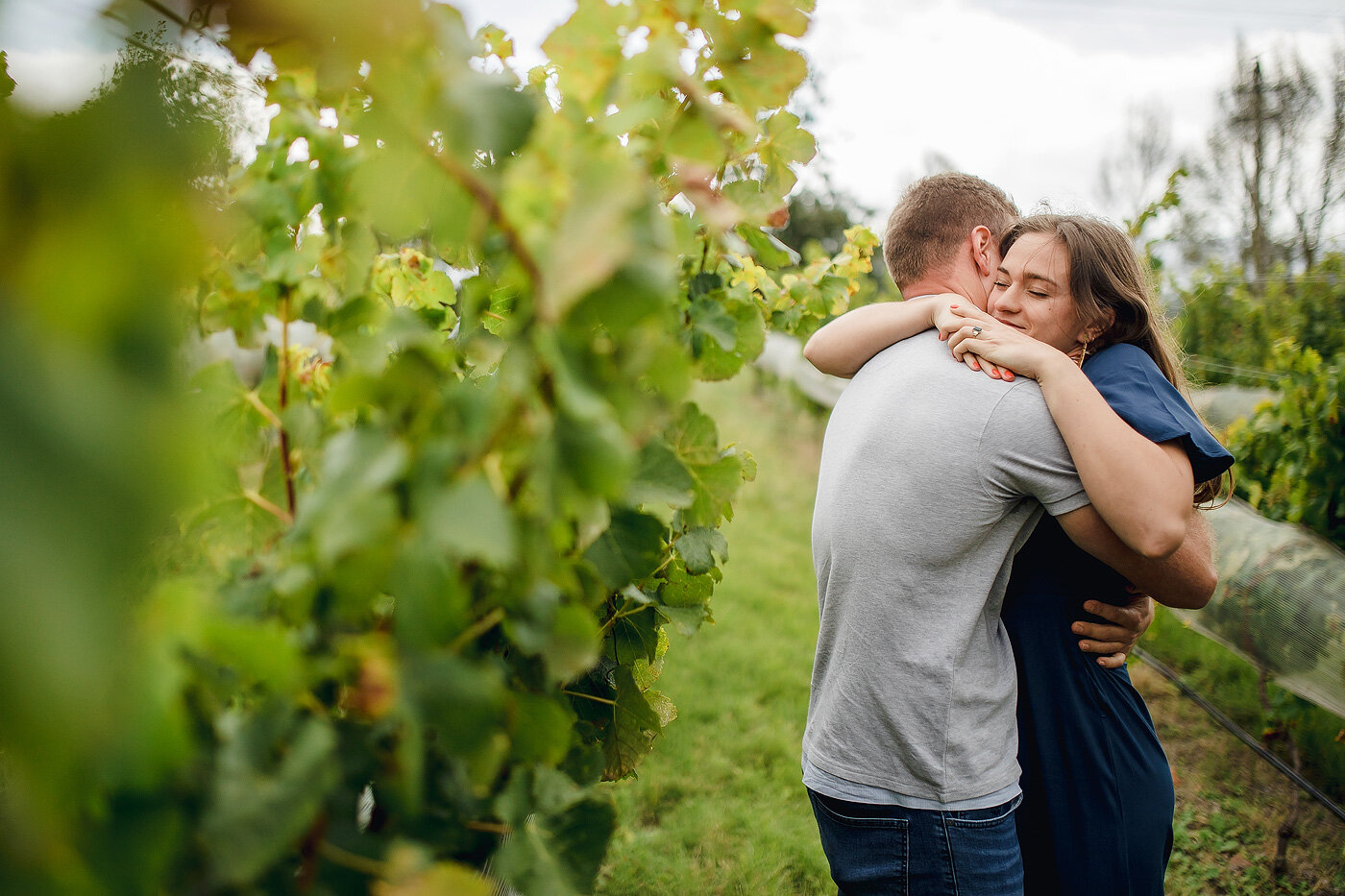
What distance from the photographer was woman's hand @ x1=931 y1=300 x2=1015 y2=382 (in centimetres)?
143

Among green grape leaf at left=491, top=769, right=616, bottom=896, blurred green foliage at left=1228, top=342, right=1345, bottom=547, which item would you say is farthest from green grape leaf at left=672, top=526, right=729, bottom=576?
blurred green foliage at left=1228, top=342, right=1345, bottom=547

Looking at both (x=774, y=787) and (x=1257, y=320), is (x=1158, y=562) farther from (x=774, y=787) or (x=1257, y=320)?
(x=1257, y=320)

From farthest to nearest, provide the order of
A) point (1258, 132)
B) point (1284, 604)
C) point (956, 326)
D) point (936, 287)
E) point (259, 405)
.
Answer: point (1258, 132), point (1284, 604), point (936, 287), point (956, 326), point (259, 405)

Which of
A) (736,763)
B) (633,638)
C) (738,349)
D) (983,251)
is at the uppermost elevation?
(983,251)

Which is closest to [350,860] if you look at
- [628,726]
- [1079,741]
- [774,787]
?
[628,726]

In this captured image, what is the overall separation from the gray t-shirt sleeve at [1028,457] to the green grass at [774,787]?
6.74 feet

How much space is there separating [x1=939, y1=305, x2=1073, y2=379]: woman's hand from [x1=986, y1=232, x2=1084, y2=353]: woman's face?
20 centimetres

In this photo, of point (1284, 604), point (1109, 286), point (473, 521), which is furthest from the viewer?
point (1284, 604)

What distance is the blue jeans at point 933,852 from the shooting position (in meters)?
1.36

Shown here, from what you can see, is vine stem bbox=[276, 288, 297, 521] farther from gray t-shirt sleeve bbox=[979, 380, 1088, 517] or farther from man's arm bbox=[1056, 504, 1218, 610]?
man's arm bbox=[1056, 504, 1218, 610]

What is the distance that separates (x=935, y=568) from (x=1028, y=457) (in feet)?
0.89

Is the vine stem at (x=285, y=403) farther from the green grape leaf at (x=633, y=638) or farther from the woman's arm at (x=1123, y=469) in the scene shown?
the woman's arm at (x=1123, y=469)

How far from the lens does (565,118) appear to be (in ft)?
2.22

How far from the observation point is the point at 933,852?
1378 mm
